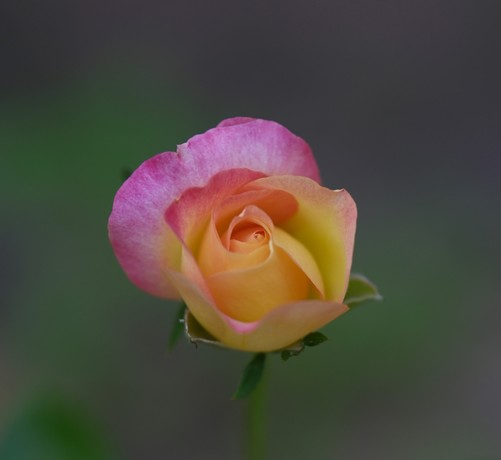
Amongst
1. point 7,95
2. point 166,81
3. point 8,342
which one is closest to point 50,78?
point 7,95

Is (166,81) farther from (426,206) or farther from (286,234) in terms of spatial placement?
(286,234)

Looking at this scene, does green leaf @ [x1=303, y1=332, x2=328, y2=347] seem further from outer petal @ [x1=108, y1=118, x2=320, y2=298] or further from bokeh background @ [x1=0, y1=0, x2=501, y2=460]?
bokeh background @ [x1=0, y1=0, x2=501, y2=460]

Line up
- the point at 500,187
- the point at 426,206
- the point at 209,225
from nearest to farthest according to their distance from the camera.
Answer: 1. the point at 209,225
2. the point at 426,206
3. the point at 500,187

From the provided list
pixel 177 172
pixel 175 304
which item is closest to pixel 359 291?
pixel 177 172

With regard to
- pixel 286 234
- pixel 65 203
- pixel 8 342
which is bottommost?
pixel 8 342

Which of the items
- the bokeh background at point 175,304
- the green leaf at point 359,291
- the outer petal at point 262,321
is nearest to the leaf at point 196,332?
the outer petal at point 262,321

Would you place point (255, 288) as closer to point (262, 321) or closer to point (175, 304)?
point (262, 321)
